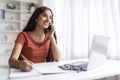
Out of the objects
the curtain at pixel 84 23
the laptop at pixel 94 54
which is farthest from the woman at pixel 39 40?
the curtain at pixel 84 23

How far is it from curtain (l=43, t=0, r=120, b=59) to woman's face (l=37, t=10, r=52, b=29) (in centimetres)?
124

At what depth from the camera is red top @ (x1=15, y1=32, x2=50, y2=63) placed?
1.90m

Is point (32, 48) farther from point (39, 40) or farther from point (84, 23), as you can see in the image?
point (84, 23)

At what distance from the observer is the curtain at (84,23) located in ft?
9.53

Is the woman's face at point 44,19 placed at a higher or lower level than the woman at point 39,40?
higher

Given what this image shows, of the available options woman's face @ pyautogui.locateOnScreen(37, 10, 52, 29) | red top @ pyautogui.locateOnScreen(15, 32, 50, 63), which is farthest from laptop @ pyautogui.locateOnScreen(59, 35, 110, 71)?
woman's face @ pyautogui.locateOnScreen(37, 10, 52, 29)

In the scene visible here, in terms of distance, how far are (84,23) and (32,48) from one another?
1.77m

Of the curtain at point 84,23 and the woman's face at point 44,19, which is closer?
the woman's face at point 44,19

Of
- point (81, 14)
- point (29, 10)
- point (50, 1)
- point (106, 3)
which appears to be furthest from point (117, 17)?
point (29, 10)

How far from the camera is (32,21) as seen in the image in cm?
207

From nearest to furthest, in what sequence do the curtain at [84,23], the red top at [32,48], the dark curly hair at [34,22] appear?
the red top at [32,48] → the dark curly hair at [34,22] → the curtain at [84,23]

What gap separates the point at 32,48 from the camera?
1900 millimetres

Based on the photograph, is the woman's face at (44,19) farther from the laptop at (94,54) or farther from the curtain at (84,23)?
the curtain at (84,23)

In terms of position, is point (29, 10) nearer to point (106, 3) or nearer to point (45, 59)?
point (106, 3)
